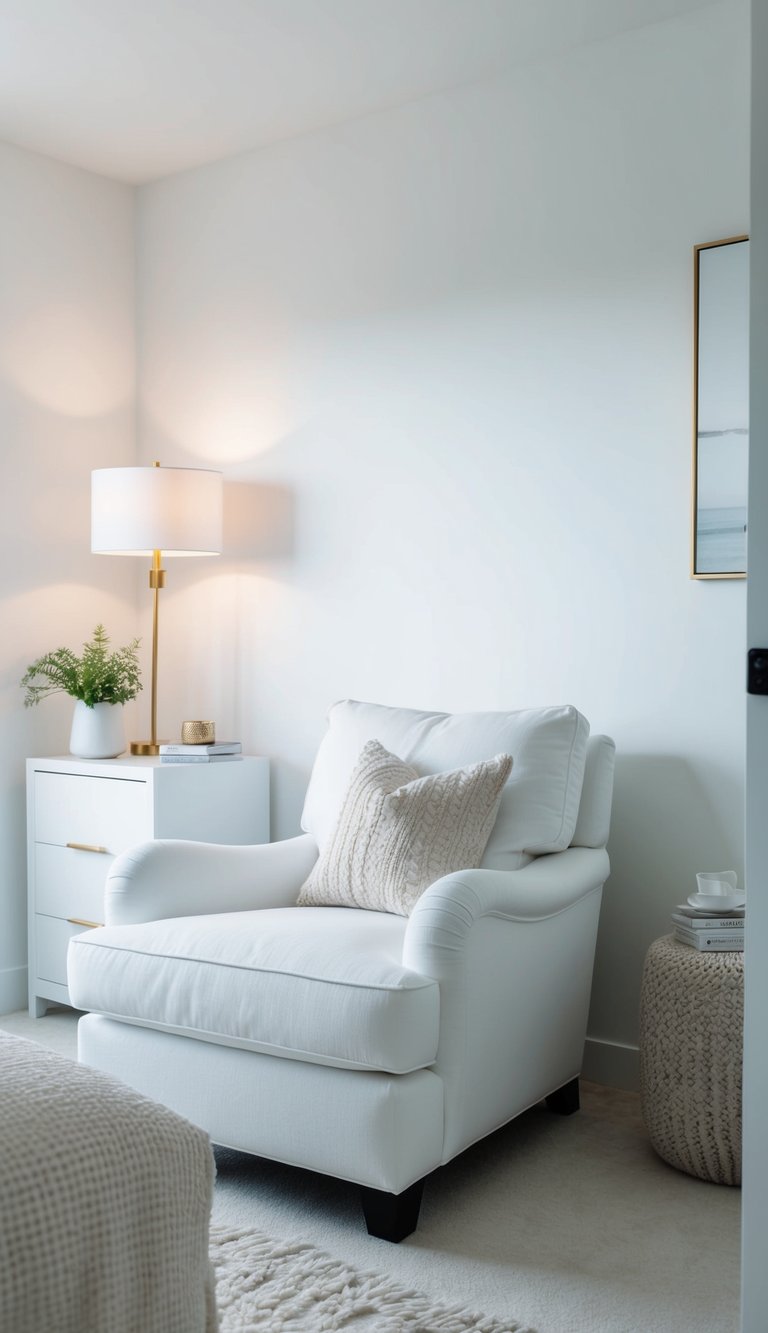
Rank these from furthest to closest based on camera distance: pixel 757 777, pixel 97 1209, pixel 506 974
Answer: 1. pixel 506 974
2. pixel 757 777
3. pixel 97 1209

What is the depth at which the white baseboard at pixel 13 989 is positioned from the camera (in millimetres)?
3506

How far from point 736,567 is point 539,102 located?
1.33 m

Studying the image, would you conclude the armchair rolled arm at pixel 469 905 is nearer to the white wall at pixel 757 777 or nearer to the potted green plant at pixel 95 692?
the white wall at pixel 757 777

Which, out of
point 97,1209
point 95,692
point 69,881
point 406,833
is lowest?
point 69,881

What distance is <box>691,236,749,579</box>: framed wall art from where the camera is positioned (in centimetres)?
267

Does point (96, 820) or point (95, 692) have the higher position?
point (95, 692)

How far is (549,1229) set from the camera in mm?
2117

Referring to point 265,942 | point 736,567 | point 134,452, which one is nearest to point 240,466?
point 134,452

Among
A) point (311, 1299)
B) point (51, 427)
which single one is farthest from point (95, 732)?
point (311, 1299)

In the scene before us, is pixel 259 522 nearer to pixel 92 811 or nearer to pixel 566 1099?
pixel 92 811

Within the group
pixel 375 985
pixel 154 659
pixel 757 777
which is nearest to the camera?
pixel 757 777

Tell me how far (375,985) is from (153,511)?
5.86ft

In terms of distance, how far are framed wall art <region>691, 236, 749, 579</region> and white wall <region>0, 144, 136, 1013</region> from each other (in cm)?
200

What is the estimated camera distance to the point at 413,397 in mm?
3271
